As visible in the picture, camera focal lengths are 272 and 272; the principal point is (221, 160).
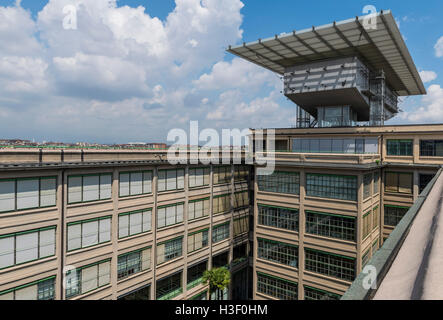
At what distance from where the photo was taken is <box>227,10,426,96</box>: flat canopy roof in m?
32.7

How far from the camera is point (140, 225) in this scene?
92.5ft

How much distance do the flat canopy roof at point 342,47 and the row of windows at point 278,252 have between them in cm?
2676

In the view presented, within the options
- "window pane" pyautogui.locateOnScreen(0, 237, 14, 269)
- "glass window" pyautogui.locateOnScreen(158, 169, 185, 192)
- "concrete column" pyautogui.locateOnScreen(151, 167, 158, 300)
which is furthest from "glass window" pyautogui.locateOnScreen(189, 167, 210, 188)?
"window pane" pyautogui.locateOnScreen(0, 237, 14, 269)

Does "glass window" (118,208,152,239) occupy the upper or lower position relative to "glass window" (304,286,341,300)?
upper

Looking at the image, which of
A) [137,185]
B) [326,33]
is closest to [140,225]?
[137,185]

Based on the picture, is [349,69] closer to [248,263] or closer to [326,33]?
[326,33]

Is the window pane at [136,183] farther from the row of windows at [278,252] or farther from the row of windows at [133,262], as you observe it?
the row of windows at [278,252]

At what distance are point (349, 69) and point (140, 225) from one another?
3479 centimetres

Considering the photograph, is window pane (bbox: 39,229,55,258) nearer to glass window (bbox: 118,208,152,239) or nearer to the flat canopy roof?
glass window (bbox: 118,208,152,239)

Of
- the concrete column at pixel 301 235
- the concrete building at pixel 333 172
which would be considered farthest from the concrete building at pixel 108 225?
the concrete column at pixel 301 235

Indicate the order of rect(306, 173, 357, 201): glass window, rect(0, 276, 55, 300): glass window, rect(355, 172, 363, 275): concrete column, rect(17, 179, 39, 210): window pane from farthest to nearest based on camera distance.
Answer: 1. rect(306, 173, 357, 201): glass window
2. rect(355, 172, 363, 275): concrete column
3. rect(17, 179, 39, 210): window pane
4. rect(0, 276, 55, 300): glass window

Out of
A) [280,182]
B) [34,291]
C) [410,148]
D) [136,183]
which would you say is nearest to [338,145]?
[410,148]

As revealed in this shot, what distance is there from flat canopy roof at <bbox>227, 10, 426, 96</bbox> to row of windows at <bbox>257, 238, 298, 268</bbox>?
87.8ft

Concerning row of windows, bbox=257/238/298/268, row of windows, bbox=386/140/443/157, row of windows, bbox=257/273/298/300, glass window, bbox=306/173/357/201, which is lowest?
row of windows, bbox=257/273/298/300
